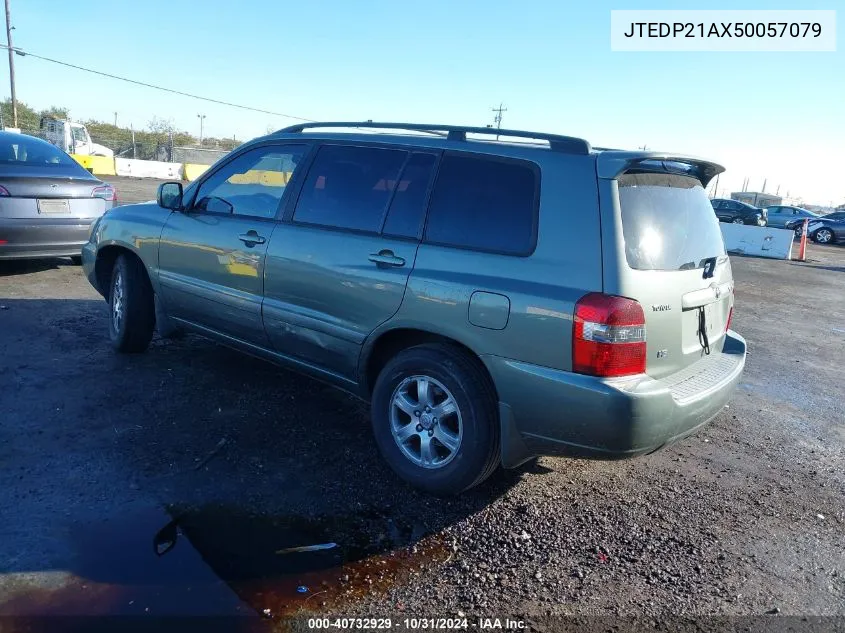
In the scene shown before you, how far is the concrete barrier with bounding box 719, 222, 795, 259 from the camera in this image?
1889cm

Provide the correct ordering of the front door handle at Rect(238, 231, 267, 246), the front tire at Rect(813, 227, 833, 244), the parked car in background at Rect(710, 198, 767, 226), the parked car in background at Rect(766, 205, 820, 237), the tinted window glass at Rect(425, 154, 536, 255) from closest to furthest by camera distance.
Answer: the tinted window glass at Rect(425, 154, 536, 255)
the front door handle at Rect(238, 231, 267, 246)
the front tire at Rect(813, 227, 833, 244)
the parked car in background at Rect(710, 198, 767, 226)
the parked car in background at Rect(766, 205, 820, 237)

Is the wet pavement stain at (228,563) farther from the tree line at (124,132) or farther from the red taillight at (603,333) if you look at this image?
the tree line at (124,132)

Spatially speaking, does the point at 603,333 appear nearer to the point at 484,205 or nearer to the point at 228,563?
the point at 484,205

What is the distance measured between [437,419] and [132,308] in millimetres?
2938

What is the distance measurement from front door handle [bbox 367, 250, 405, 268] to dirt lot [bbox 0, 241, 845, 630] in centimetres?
117

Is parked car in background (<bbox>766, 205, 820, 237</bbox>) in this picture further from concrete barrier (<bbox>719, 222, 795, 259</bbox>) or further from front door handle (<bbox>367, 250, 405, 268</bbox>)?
front door handle (<bbox>367, 250, 405, 268</bbox>)

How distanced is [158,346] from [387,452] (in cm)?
285

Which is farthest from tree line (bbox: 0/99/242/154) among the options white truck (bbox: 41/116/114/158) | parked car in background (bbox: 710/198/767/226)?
parked car in background (bbox: 710/198/767/226)

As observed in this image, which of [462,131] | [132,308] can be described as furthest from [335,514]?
[132,308]

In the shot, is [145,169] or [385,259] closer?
[385,259]

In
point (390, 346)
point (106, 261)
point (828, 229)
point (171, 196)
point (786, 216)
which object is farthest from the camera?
point (786, 216)

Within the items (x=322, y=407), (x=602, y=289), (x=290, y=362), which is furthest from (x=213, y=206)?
(x=602, y=289)

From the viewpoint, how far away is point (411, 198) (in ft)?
11.5

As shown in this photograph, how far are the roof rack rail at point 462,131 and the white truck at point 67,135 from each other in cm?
3421
